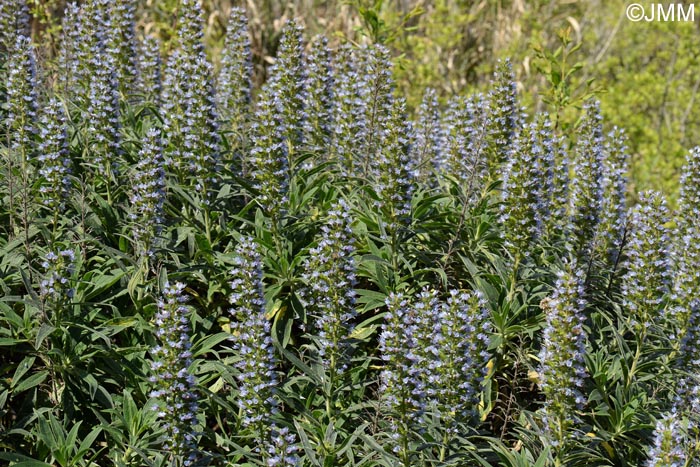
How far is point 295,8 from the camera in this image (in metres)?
16.6

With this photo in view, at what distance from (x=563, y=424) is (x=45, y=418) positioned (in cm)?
307

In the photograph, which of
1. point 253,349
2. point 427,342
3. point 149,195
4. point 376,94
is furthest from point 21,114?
point 427,342

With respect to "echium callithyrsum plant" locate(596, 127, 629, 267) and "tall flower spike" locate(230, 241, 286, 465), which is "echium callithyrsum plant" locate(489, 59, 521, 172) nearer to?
"echium callithyrsum plant" locate(596, 127, 629, 267)

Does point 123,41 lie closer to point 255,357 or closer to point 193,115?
point 193,115

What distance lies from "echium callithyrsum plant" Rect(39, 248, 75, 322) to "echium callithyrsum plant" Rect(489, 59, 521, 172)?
10.7 feet

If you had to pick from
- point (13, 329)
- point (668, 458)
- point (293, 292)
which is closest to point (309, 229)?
point (293, 292)

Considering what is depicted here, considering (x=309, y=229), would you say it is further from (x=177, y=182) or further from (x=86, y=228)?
(x=86, y=228)

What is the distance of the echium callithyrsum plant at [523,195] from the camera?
18.5ft

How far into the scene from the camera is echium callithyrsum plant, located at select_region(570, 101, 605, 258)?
6098 mm

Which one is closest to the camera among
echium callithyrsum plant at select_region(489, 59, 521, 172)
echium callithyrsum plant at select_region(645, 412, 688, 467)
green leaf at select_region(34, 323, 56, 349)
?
echium callithyrsum plant at select_region(645, 412, 688, 467)

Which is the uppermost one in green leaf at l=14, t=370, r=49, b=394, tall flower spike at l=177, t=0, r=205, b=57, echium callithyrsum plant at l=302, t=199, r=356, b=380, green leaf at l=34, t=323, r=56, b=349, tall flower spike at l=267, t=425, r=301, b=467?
tall flower spike at l=177, t=0, r=205, b=57

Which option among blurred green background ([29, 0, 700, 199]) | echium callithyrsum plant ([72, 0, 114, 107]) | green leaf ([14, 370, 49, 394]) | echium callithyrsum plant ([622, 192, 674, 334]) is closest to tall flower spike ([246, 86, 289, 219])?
echium callithyrsum plant ([72, 0, 114, 107])

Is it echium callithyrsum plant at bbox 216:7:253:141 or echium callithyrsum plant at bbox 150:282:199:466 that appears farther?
echium callithyrsum plant at bbox 216:7:253:141

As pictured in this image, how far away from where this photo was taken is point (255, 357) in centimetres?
459
